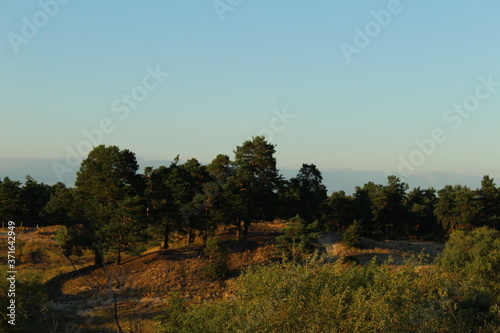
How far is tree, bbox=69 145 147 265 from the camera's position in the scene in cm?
4306

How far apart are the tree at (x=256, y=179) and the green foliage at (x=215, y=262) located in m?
6.13

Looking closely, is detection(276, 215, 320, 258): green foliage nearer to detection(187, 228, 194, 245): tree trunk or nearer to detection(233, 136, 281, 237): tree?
detection(233, 136, 281, 237): tree

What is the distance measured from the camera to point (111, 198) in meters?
45.1

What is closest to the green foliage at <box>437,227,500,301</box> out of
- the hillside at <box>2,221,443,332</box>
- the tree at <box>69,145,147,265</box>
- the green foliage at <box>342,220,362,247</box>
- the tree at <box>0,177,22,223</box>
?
the hillside at <box>2,221,443,332</box>

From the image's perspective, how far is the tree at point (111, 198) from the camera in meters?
Answer: 43.1

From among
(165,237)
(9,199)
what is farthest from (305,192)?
(9,199)

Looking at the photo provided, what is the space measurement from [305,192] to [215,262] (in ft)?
A: 75.0

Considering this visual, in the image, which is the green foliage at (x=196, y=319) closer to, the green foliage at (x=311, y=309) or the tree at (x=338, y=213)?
the green foliage at (x=311, y=309)

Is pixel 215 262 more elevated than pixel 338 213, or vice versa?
pixel 338 213

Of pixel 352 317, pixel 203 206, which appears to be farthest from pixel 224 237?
pixel 352 317

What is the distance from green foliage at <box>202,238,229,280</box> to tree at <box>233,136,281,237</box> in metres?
6.13

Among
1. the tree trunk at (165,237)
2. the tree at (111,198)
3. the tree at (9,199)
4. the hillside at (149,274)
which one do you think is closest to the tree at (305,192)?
the hillside at (149,274)

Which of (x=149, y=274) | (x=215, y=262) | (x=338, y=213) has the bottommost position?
(x=149, y=274)

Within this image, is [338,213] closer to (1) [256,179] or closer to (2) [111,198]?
(1) [256,179]
